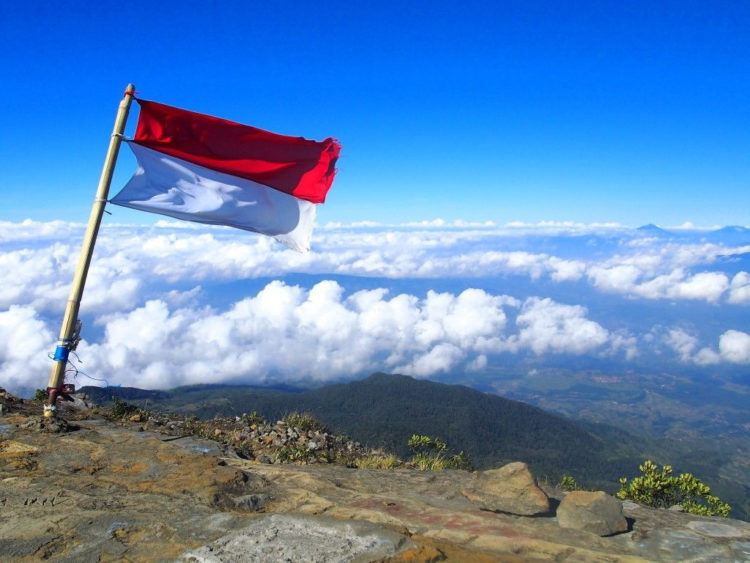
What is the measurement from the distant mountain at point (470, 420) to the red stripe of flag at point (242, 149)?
107352mm

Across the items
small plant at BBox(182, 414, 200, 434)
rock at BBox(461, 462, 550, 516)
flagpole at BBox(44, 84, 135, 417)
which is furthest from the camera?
small plant at BBox(182, 414, 200, 434)

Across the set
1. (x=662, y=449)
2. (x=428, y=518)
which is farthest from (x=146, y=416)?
(x=662, y=449)

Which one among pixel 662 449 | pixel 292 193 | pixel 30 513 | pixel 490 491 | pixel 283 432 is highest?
pixel 292 193

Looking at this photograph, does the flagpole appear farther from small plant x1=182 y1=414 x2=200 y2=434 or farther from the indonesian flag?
small plant x1=182 y1=414 x2=200 y2=434

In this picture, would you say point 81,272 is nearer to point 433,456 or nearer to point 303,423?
point 303,423

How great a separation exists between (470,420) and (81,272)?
510ft

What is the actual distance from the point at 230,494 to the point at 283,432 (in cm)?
640

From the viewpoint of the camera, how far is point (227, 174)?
875 cm

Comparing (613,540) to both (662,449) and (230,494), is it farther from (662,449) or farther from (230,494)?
(662,449)

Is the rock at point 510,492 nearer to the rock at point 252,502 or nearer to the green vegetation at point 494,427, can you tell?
the rock at point 252,502

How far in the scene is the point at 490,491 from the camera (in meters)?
6.18

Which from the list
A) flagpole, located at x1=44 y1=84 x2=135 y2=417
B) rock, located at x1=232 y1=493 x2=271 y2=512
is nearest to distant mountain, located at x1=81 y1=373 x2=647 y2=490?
flagpole, located at x1=44 y1=84 x2=135 y2=417

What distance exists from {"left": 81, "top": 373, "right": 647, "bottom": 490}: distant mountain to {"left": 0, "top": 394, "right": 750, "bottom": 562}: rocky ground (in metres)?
108

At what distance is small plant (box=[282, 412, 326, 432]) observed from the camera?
12.5 m
